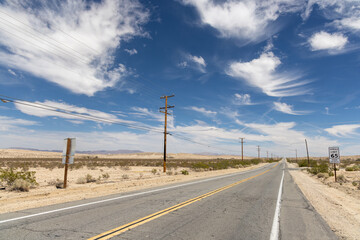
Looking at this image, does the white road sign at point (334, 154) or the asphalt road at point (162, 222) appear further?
the white road sign at point (334, 154)

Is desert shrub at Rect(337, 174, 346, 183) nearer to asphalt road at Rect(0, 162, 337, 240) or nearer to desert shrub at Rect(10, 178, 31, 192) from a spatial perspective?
asphalt road at Rect(0, 162, 337, 240)

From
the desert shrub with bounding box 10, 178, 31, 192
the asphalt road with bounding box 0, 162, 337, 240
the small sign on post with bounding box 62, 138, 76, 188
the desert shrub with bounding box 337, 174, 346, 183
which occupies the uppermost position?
the small sign on post with bounding box 62, 138, 76, 188

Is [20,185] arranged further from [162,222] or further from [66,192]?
[162,222]

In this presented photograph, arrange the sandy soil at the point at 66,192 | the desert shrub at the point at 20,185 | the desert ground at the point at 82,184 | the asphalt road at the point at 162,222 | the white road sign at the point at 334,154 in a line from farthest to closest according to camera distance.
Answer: the white road sign at the point at 334,154
the desert shrub at the point at 20,185
the desert ground at the point at 82,184
the sandy soil at the point at 66,192
the asphalt road at the point at 162,222

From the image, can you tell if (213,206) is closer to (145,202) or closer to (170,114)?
(145,202)

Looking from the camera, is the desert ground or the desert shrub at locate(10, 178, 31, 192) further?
the desert shrub at locate(10, 178, 31, 192)

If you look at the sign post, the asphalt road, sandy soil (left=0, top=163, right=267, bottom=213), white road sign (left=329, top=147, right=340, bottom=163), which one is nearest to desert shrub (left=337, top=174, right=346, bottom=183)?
the sign post

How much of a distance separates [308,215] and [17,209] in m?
11.0

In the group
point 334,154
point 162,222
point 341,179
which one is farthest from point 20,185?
point 341,179

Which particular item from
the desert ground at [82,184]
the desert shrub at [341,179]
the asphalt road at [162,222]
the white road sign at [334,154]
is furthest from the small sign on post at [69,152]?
the desert shrub at [341,179]

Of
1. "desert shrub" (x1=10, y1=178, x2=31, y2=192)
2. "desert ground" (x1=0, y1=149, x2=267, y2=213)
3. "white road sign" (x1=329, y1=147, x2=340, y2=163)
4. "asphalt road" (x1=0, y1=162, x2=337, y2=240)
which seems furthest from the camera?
"white road sign" (x1=329, y1=147, x2=340, y2=163)

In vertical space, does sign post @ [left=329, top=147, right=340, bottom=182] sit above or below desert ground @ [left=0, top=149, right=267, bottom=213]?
above

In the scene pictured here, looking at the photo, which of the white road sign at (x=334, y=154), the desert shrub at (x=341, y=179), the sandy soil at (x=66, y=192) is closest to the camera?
the sandy soil at (x=66, y=192)

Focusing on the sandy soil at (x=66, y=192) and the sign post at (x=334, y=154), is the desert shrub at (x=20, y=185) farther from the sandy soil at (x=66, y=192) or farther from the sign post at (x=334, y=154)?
the sign post at (x=334, y=154)
